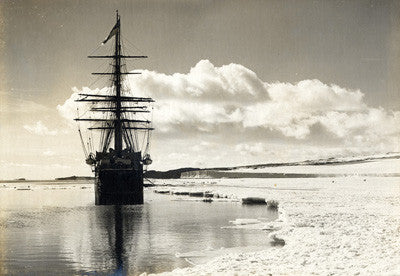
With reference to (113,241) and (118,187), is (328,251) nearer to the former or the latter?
(113,241)

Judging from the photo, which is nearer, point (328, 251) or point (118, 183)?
point (328, 251)

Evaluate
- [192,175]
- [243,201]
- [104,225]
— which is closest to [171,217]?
[104,225]

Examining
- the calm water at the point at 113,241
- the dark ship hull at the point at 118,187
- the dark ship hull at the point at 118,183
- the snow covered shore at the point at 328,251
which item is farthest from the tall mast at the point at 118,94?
the snow covered shore at the point at 328,251

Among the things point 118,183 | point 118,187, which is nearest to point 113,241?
point 118,187

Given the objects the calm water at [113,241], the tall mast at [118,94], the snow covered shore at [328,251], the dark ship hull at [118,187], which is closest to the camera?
the snow covered shore at [328,251]

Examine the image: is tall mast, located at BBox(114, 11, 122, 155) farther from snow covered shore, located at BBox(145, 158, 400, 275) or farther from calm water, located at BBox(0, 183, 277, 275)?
snow covered shore, located at BBox(145, 158, 400, 275)

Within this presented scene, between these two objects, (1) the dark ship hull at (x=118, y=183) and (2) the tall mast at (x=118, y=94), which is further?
(2) the tall mast at (x=118, y=94)

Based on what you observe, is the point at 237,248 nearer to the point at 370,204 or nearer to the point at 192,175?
the point at 370,204

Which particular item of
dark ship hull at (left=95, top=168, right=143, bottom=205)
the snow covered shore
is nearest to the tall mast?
dark ship hull at (left=95, top=168, right=143, bottom=205)

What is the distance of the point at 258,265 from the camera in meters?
11.7

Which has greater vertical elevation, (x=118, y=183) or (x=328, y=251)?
(x=118, y=183)

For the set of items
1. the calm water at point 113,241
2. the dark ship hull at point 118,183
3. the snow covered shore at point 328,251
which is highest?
the dark ship hull at point 118,183

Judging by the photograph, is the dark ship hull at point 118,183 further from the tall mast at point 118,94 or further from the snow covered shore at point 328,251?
the snow covered shore at point 328,251

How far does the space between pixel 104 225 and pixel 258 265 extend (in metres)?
15.1
